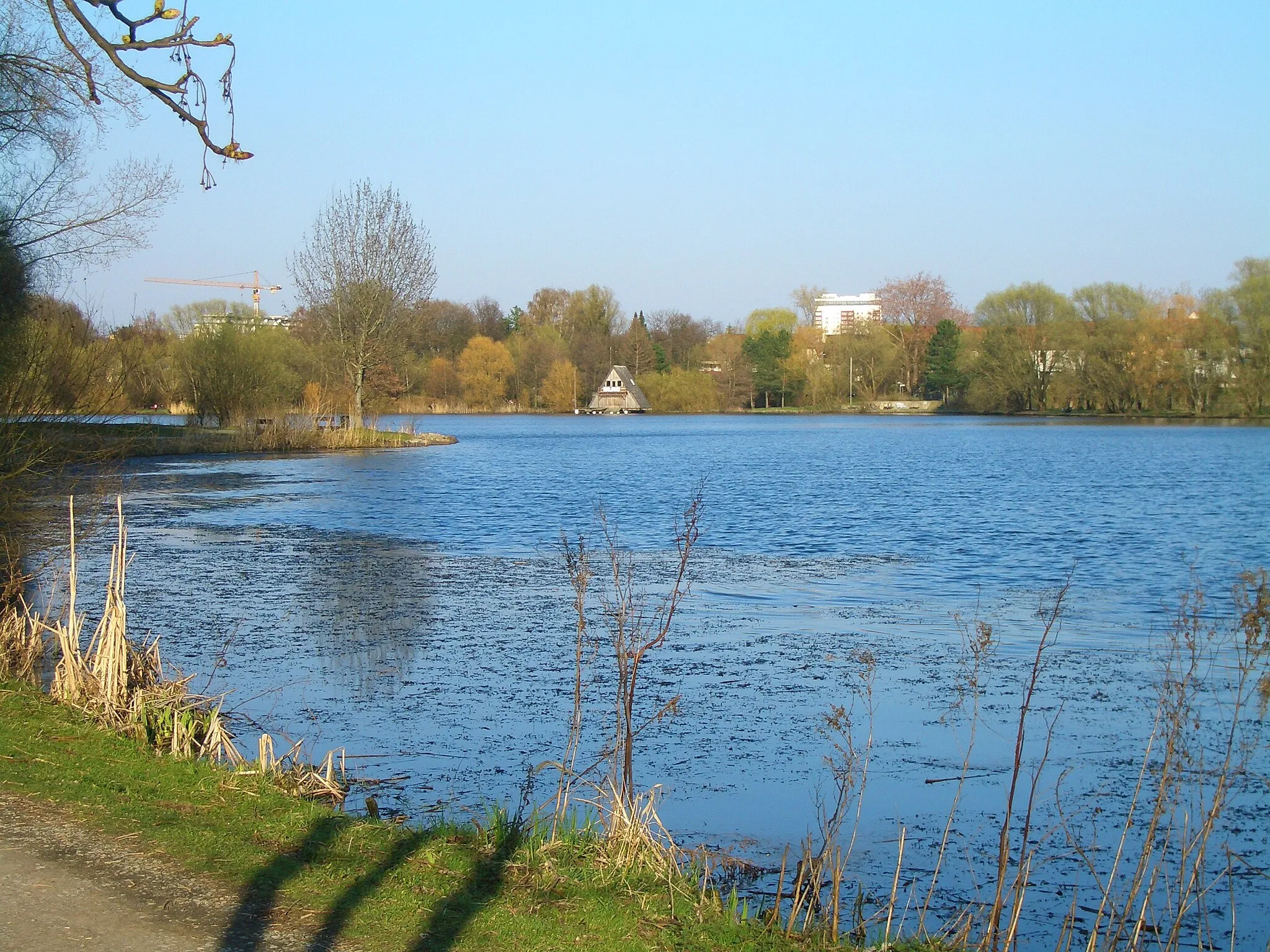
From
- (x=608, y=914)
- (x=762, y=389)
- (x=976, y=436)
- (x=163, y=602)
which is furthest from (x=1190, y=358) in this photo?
(x=608, y=914)

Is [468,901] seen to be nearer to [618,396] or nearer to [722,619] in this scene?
[722,619]

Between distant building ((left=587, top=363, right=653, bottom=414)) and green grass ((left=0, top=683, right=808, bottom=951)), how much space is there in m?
101

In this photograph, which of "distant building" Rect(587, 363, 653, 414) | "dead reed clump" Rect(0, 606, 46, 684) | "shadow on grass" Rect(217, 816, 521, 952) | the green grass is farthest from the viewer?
"distant building" Rect(587, 363, 653, 414)

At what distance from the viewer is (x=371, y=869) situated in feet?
14.8

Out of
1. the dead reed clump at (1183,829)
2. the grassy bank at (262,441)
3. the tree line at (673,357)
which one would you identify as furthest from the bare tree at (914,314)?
the dead reed clump at (1183,829)

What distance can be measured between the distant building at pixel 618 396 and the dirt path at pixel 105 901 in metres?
102

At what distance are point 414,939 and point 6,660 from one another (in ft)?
18.0

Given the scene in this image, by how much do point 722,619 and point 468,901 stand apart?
798cm

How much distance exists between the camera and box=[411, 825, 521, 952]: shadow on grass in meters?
3.90

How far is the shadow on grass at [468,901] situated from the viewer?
390 centimetres

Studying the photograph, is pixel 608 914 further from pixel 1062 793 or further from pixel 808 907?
pixel 1062 793

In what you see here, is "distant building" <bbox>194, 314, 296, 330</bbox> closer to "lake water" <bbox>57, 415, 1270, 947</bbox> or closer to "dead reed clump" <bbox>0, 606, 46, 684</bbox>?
"lake water" <bbox>57, 415, 1270, 947</bbox>

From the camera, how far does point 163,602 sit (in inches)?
490

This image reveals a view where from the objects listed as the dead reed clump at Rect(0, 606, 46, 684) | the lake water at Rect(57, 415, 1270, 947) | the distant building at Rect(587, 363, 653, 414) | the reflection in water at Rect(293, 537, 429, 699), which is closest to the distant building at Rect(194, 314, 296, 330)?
the lake water at Rect(57, 415, 1270, 947)
